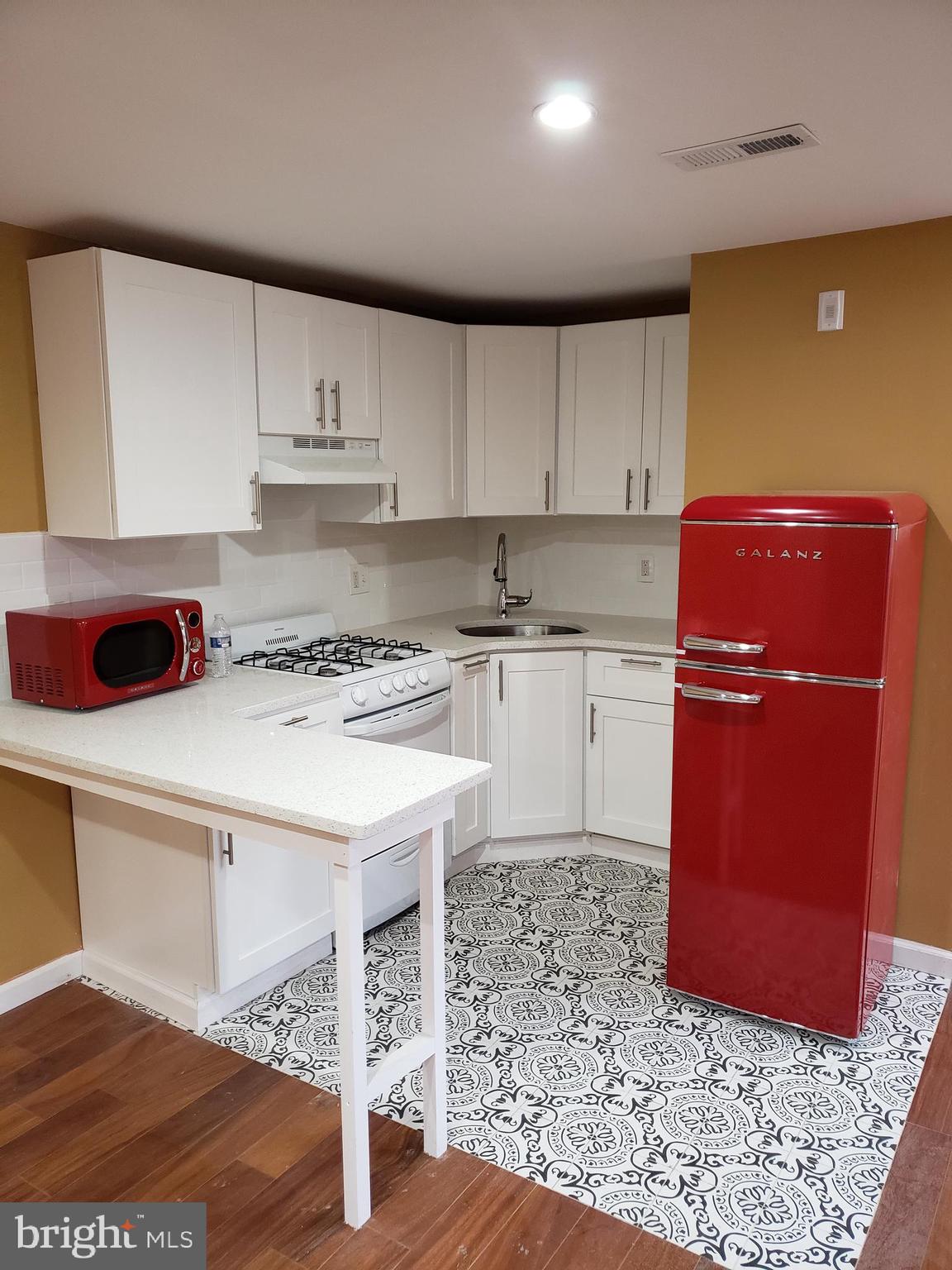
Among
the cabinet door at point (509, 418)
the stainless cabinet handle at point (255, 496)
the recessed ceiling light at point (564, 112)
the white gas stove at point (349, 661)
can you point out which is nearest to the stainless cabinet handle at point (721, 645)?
the white gas stove at point (349, 661)

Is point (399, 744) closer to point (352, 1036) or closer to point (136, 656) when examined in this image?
point (136, 656)

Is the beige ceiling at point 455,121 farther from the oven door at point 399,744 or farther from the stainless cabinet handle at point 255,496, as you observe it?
the oven door at point 399,744

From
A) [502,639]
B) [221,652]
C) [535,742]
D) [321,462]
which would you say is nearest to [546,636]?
[502,639]

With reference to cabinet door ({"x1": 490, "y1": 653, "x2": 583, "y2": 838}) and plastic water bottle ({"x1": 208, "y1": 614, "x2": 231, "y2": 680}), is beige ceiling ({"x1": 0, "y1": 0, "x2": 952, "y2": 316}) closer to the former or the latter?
plastic water bottle ({"x1": 208, "y1": 614, "x2": 231, "y2": 680})

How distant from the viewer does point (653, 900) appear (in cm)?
359

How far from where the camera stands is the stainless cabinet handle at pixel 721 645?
8.41ft

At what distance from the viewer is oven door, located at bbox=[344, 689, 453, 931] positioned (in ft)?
10.5

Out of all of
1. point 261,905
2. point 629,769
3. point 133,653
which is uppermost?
point 133,653

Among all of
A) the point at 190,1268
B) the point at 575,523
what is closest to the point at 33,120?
the point at 190,1268

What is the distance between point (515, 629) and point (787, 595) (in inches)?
75.8

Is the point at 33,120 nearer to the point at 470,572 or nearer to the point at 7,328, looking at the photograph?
the point at 7,328

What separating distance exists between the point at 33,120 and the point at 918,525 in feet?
8.12

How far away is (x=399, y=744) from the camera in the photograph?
343 centimetres

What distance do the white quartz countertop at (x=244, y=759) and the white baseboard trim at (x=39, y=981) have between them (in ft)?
2.80
